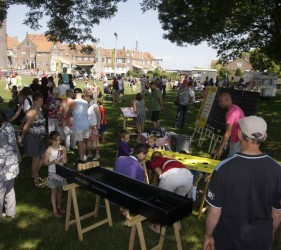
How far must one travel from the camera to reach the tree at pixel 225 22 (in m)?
13.5

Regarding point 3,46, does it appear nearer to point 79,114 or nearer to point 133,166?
point 79,114

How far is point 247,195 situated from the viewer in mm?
2695

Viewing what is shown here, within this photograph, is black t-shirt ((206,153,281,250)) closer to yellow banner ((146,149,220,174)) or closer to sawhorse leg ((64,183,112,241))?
sawhorse leg ((64,183,112,241))

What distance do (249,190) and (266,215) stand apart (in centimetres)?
35

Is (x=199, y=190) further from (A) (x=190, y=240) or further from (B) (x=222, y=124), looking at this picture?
(B) (x=222, y=124)

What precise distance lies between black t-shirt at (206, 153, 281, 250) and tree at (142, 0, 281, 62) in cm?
936

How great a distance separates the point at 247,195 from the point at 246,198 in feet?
0.10

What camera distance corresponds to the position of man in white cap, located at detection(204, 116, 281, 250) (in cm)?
264

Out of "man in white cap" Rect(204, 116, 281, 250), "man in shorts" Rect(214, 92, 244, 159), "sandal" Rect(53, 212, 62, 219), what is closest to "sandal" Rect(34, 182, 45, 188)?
"sandal" Rect(53, 212, 62, 219)

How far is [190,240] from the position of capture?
5.12 metres

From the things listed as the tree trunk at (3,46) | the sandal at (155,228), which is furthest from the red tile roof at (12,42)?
the sandal at (155,228)

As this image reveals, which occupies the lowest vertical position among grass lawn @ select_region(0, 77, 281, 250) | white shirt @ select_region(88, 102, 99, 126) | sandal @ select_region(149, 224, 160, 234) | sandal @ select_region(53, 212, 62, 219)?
grass lawn @ select_region(0, 77, 281, 250)

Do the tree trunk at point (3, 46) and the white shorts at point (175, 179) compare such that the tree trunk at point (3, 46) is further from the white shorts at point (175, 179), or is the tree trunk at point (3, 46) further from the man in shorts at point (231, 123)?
the white shorts at point (175, 179)

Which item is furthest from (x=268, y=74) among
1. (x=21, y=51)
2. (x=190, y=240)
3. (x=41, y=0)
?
(x=21, y=51)
